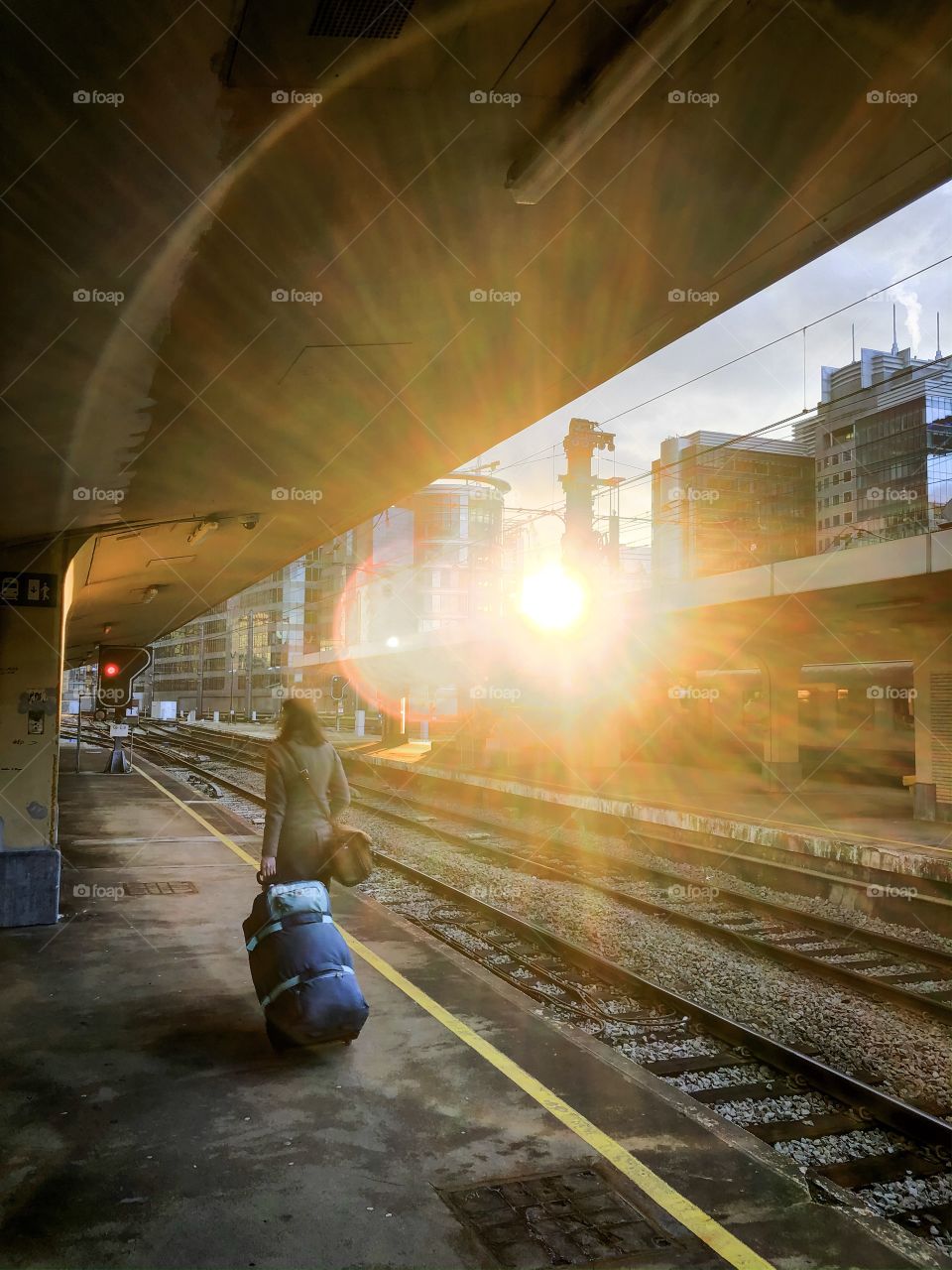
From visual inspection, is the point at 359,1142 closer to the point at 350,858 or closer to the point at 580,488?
the point at 350,858

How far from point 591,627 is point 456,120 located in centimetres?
1999

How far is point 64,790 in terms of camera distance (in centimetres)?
2017

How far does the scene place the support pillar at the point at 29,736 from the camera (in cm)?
773

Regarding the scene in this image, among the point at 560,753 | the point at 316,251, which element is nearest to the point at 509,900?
the point at 316,251

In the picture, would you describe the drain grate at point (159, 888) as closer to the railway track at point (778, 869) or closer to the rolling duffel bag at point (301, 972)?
the rolling duffel bag at point (301, 972)

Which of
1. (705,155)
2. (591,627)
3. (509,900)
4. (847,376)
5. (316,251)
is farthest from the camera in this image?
(847,376)

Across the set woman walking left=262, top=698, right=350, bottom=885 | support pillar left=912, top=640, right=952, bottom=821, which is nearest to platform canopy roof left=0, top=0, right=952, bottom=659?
woman walking left=262, top=698, right=350, bottom=885

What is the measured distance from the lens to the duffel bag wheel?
4.84 meters

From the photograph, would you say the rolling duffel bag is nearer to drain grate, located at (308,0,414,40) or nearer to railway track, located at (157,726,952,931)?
drain grate, located at (308,0,414,40)

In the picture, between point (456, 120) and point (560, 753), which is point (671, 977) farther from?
point (560, 753)

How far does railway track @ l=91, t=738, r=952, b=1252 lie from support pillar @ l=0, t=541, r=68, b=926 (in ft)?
12.6

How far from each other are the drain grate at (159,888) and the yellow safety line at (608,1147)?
3.91 metres

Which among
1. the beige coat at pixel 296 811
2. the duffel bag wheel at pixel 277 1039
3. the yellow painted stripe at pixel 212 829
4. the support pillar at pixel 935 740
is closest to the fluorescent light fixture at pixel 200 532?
the yellow painted stripe at pixel 212 829

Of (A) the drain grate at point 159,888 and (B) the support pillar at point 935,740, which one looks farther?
(B) the support pillar at point 935,740
